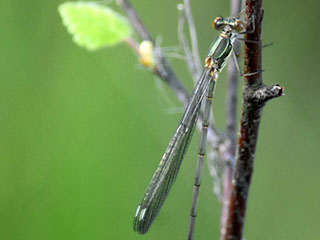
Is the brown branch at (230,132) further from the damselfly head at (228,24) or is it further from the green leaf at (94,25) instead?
the green leaf at (94,25)

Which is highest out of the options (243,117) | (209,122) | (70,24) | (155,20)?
(155,20)

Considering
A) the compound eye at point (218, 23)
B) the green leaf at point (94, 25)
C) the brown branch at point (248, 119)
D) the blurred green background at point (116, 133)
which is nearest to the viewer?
the brown branch at point (248, 119)

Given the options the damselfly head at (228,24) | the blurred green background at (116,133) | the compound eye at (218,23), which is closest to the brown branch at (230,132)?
the damselfly head at (228,24)

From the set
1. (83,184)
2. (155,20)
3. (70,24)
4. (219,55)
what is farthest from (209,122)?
(155,20)

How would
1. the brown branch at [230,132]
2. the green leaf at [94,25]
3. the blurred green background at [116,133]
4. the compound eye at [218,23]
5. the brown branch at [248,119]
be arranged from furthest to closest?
the blurred green background at [116,133]
the compound eye at [218,23]
the green leaf at [94,25]
the brown branch at [230,132]
the brown branch at [248,119]

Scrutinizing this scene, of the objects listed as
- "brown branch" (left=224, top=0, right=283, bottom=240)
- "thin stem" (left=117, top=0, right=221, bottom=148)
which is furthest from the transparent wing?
"brown branch" (left=224, top=0, right=283, bottom=240)

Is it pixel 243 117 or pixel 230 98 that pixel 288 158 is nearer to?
pixel 230 98

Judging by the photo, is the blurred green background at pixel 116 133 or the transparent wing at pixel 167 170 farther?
the blurred green background at pixel 116 133
